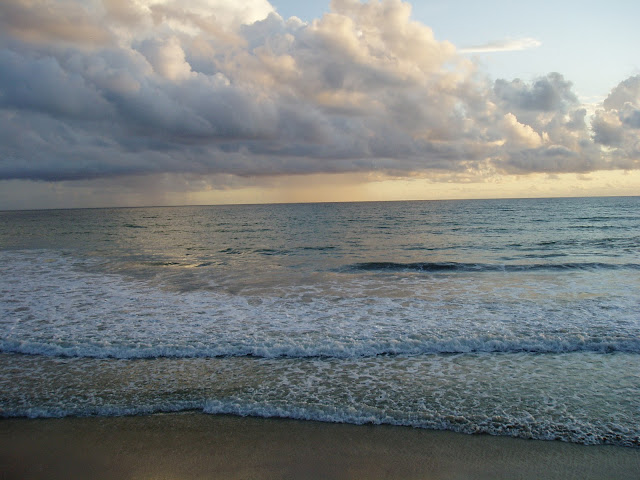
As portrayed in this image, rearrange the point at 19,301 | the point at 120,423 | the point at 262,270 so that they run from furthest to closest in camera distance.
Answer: the point at 262,270 → the point at 19,301 → the point at 120,423

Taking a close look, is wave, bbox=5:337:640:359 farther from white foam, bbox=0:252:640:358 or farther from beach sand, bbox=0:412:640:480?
beach sand, bbox=0:412:640:480

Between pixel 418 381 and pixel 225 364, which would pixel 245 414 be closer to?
pixel 225 364

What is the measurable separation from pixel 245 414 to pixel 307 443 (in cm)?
122

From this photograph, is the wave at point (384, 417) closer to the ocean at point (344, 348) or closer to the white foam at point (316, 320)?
the ocean at point (344, 348)

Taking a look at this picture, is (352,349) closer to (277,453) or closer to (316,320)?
(316,320)

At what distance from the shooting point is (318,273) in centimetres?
1948

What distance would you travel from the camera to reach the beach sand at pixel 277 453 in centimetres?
469

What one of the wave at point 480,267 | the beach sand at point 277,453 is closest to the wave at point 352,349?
the beach sand at point 277,453

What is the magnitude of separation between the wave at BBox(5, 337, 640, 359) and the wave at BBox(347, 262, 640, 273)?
36.3 feet

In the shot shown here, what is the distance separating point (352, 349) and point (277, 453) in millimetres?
3748

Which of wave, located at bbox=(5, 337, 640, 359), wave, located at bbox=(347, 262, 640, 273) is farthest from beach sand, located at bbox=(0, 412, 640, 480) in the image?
wave, located at bbox=(347, 262, 640, 273)

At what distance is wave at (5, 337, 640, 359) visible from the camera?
332 inches

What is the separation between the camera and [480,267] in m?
20.2

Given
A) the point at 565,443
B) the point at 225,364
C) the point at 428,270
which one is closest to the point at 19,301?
the point at 225,364
